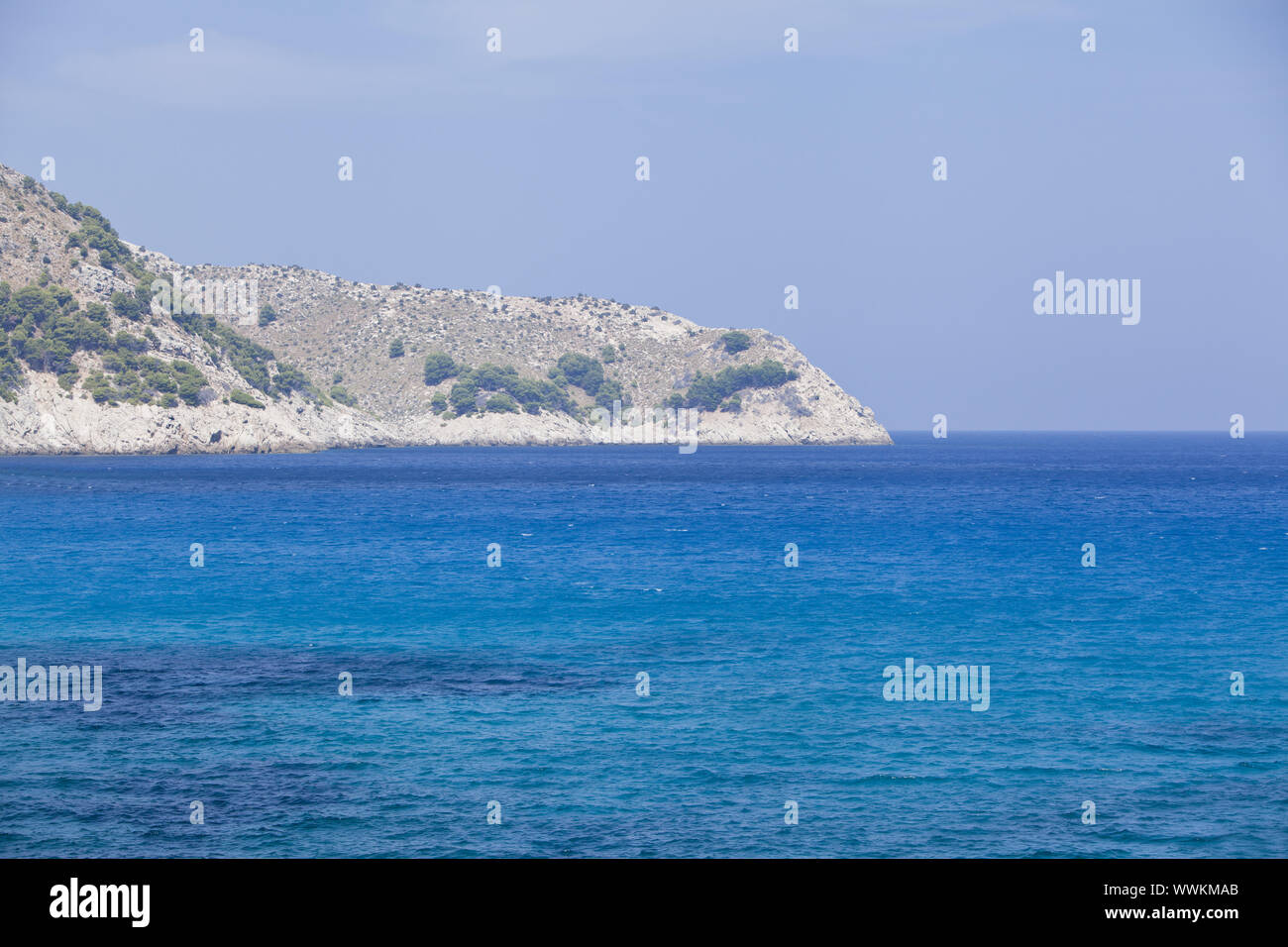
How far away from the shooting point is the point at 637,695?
80.3ft

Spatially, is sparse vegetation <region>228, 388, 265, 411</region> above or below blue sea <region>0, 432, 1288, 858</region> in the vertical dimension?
above

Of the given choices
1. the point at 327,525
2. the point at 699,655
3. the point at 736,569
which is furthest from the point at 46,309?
the point at 699,655

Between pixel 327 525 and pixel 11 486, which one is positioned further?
pixel 11 486

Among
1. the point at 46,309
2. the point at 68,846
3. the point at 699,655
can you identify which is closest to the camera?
the point at 68,846

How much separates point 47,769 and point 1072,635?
2739cm

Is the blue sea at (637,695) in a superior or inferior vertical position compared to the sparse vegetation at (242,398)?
inferior

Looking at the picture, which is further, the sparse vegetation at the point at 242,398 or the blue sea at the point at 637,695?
the sparse vegetation at the point at 242,398

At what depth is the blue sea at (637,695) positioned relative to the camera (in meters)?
16.2

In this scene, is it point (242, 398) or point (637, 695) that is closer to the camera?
point (637, 695)

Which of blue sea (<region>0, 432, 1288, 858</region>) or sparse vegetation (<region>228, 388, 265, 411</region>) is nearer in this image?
blue sea (<region>0, 432, 1288, 858</region>)

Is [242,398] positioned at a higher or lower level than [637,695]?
higher

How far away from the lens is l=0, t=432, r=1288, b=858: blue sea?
53.3ft
